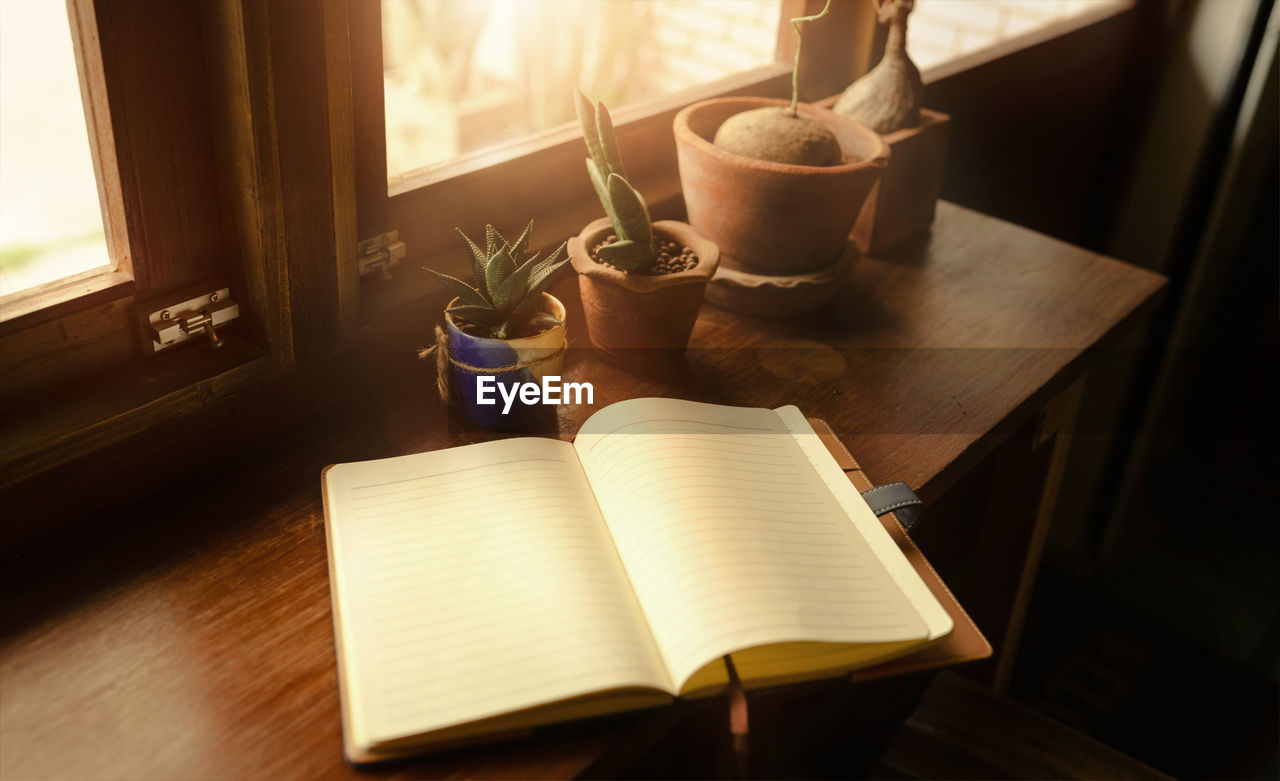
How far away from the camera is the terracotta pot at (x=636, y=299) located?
3.52 ft

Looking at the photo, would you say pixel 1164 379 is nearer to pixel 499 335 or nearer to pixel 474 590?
pixel 499 335

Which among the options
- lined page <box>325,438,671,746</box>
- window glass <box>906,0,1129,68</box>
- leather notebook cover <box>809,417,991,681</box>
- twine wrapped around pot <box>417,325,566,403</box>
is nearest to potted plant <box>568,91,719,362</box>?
twine wrapped around pot <box>417,325,566,403</box>

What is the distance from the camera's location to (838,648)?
2.51 feet

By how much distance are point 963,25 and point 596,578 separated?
1864mm

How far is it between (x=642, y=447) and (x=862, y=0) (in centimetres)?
112

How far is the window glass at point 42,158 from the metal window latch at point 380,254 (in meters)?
0.26

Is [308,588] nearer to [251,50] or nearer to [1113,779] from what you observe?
[251,50]

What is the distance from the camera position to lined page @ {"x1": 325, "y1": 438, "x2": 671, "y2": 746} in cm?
69

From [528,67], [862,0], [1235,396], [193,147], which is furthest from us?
[1235,396]

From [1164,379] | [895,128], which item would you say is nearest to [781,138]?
[895,128]

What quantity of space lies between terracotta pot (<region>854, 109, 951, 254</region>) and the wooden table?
1.6 inches

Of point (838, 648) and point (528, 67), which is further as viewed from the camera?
point (528, 67)

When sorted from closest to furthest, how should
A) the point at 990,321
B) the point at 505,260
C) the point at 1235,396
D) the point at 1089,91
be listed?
the point at 505,260
the point at 990,321
the point at 1089,91
the point at 1235,396

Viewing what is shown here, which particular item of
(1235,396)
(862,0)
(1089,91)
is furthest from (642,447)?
(1235,396)
